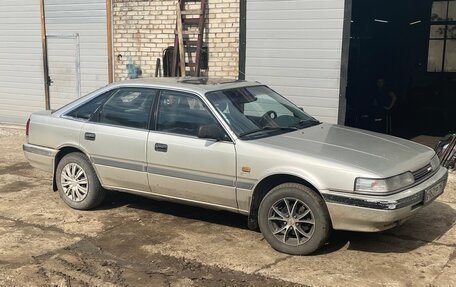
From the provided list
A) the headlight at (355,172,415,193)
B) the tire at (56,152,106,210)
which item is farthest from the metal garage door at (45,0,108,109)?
the headlight at (355,172,415,193)

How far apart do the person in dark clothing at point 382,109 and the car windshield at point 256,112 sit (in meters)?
6.45

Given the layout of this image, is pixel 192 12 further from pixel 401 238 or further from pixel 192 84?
pixel 401 238

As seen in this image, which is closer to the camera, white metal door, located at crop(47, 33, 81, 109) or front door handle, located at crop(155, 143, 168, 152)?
front door handle, located at crop(155, 143, 168, 152)

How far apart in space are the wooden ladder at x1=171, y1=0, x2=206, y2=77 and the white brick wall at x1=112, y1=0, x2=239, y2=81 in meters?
0.20

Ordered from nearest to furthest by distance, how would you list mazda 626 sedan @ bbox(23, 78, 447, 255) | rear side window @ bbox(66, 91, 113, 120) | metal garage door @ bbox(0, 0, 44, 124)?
1. mazda 626 sedan @ bbox(23, 78, 447, 255)
2. rear side window @ bbox(66, 91, 113, 120)
3. metal garage door @ bbox(0, 0, 44, 124)

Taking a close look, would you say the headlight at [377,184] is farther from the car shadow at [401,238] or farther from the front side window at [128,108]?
the front side window at [128,108]

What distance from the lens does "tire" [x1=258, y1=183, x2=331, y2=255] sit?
15.4 feet

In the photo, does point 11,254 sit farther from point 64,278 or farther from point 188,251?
point 188,251

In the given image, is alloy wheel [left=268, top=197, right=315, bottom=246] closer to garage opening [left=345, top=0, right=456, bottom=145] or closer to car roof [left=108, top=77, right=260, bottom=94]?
car roof [left=108, top=77, right=260, bottom=94]

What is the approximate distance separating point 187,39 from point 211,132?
567 cm

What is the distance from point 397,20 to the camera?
1381 cm

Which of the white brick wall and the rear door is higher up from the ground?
the white brick wall

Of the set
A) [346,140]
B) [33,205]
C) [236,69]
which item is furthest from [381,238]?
[236,69]

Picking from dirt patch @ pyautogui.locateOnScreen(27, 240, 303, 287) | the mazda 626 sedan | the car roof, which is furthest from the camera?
the car roof
